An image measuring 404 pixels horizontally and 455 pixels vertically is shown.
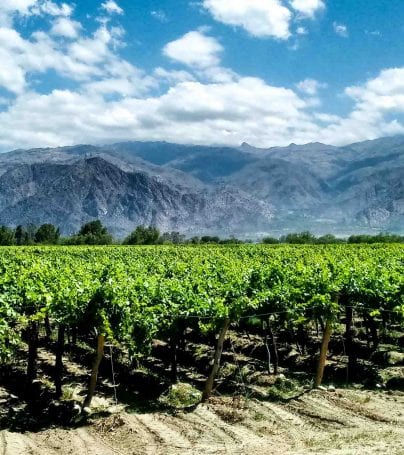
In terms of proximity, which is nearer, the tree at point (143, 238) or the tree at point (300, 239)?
the tree at point (300, 239)

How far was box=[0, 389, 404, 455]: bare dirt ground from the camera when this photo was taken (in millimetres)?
9539

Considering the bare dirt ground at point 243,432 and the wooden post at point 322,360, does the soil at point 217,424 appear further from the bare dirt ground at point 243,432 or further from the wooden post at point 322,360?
the wooden post at point 322,360

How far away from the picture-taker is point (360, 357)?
1683 cm

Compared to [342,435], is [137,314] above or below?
above

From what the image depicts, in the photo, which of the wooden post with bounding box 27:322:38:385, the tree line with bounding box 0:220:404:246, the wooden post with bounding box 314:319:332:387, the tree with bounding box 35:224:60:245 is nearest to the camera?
the wooden post with bounding box 314:319:332:387

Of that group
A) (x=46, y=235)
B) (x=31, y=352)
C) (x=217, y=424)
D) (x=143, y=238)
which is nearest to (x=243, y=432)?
(x=217, y=424)

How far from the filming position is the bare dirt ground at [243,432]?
954 centimetres

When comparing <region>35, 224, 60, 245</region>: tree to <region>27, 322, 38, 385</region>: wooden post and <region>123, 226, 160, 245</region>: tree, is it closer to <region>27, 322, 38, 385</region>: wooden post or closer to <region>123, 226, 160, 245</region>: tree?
<region>123, 226, 160, 245</region>: tree

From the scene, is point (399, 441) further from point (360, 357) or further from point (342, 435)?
point (360, 357)

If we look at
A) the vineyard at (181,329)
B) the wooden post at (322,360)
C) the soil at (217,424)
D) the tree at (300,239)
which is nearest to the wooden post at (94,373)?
the vineyard at (181,329)

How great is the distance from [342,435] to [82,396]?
275 inches

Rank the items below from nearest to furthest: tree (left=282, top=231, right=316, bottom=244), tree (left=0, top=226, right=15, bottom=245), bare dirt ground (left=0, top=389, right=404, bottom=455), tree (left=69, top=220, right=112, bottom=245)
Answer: bare dirt ground (left=0, top=389, right=404, bottom=455) → tree (left=282, top=231, right=316, bottom=244) → tree (left=0, top=226, right=15, bottom=245) → tree (left=69, top=220, right=112, bottom=245)

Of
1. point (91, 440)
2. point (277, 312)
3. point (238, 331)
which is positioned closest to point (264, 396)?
point (277, 312)

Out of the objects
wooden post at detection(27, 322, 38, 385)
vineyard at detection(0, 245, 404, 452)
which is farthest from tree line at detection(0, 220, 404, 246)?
wooden post at detection(27, 322, 38, 385)
